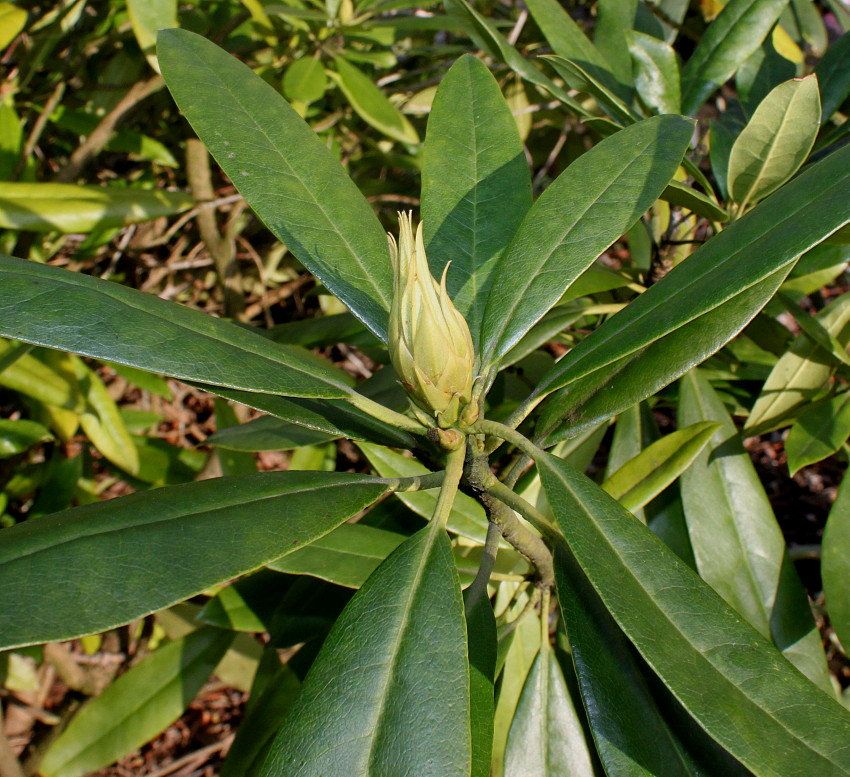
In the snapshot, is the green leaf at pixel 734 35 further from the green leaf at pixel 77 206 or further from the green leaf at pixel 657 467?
the green leaf at pixel 77 206

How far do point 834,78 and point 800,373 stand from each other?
0.48 meters

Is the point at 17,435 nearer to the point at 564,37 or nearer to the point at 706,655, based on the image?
the point at 564,37

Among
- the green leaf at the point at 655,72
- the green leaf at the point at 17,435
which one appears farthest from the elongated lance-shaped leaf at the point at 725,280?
the green leaf at the point at 17,435

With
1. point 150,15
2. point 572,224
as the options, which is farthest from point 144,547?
point 150,15

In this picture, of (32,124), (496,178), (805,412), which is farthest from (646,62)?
(32,124)

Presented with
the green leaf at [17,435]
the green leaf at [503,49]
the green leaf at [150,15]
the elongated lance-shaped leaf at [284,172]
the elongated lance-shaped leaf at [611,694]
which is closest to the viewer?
the elongated lance-shaped leaf at [611,694]

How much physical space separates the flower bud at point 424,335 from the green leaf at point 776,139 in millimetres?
530

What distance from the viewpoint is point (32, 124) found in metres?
2.05

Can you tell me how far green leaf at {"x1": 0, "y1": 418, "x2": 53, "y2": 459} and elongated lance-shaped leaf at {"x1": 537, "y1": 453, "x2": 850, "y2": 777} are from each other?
1.25 m

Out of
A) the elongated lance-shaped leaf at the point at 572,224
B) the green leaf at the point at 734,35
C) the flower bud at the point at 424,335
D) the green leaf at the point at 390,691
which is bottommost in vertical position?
the green leaf at the point at 390,691

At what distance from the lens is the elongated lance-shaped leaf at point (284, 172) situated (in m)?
0.77

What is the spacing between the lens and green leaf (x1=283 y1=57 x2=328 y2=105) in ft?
4.84

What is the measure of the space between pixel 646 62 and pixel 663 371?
64cm

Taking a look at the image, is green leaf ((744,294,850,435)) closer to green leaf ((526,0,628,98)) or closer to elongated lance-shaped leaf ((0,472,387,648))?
green leaf ((526,0,628,98))
